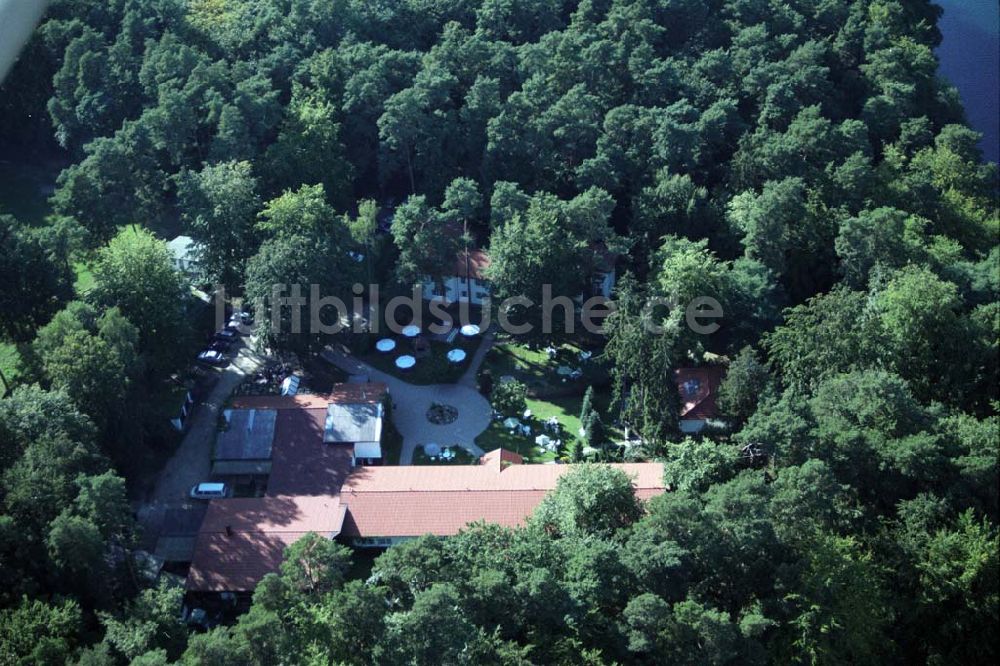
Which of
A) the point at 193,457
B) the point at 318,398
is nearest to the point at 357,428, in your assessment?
the point at 318,398

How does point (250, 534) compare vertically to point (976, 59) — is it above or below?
below

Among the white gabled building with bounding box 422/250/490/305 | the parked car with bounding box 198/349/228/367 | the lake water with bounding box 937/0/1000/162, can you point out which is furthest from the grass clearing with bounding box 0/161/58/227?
the lake water with bounding box 937/0/1000/162

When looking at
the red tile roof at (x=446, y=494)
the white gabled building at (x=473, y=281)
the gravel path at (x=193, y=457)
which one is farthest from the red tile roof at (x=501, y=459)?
the gravel path at (x=193, y=457)

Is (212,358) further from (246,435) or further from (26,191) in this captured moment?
(26,191)

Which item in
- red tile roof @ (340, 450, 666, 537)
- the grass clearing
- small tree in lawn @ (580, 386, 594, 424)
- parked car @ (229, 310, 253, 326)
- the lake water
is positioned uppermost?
the lake water

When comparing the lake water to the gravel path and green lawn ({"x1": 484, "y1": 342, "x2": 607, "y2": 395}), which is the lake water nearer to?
green lawn ({"x1": 484, "y1": 342, "x2": 607, "y2": 395})
